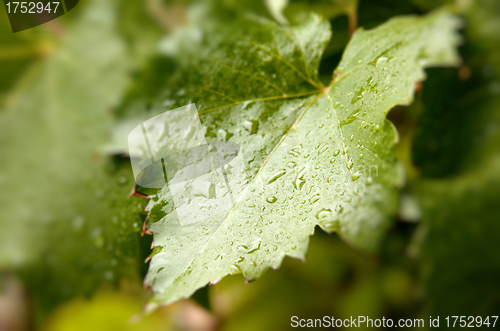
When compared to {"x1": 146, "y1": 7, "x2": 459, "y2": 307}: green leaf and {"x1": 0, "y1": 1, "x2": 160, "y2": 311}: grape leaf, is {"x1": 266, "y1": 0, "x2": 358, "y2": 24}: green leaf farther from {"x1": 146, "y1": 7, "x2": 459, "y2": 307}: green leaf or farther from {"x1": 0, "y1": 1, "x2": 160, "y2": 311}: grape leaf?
{"x1": 0, "y1": 1, "x2": 160, "y2": 311}: grape leaf

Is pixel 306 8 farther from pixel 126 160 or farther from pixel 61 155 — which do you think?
pixel 61 155

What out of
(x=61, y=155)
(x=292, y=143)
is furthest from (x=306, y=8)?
(x=61, y=155)

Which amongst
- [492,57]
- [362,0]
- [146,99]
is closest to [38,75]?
[146,99]

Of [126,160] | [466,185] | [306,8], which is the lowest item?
[466,185]

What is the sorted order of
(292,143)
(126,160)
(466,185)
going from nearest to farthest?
(292,143)
(126,160)
(466,185)

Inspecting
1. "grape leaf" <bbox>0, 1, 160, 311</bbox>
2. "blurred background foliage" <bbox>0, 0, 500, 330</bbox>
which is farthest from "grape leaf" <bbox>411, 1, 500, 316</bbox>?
"grape leaf" <bbox>0, 1, 160, 311</bbox>

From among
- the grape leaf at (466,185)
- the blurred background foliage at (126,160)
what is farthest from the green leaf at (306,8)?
the grape leaf at (466,185)

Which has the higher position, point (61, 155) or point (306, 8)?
point (306, 8)
